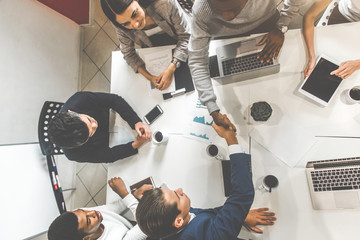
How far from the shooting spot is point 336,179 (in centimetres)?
122

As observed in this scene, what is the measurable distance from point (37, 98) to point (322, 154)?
8.11 ft

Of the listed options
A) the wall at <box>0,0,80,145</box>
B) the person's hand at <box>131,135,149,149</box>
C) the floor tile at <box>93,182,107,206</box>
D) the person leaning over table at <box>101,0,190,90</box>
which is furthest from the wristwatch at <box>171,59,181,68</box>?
the floor tile at <box>93,182,107,206</box>

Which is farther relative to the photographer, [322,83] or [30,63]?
[30,63]

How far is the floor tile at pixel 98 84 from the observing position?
268 cm

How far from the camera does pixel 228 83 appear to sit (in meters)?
1.48

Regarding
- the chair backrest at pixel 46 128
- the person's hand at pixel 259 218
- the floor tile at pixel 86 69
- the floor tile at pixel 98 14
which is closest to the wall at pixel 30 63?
the floor tile at pixel 86 69

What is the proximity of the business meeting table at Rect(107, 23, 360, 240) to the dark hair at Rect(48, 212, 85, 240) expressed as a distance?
341 mm

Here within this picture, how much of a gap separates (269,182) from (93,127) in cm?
116

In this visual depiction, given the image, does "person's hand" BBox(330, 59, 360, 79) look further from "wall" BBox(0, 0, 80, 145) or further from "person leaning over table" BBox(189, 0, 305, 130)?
"wall" BBox(0, 0, 80, 145)

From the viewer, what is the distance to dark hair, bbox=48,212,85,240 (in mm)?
1263

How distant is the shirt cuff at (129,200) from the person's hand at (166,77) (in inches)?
29.8

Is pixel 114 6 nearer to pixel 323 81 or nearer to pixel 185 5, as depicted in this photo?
pixel 185 5

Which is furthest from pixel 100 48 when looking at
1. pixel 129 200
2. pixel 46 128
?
pixel 129 200

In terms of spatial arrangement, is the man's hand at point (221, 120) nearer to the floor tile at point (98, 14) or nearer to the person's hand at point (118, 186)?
the person's hand at point (118, 186)
